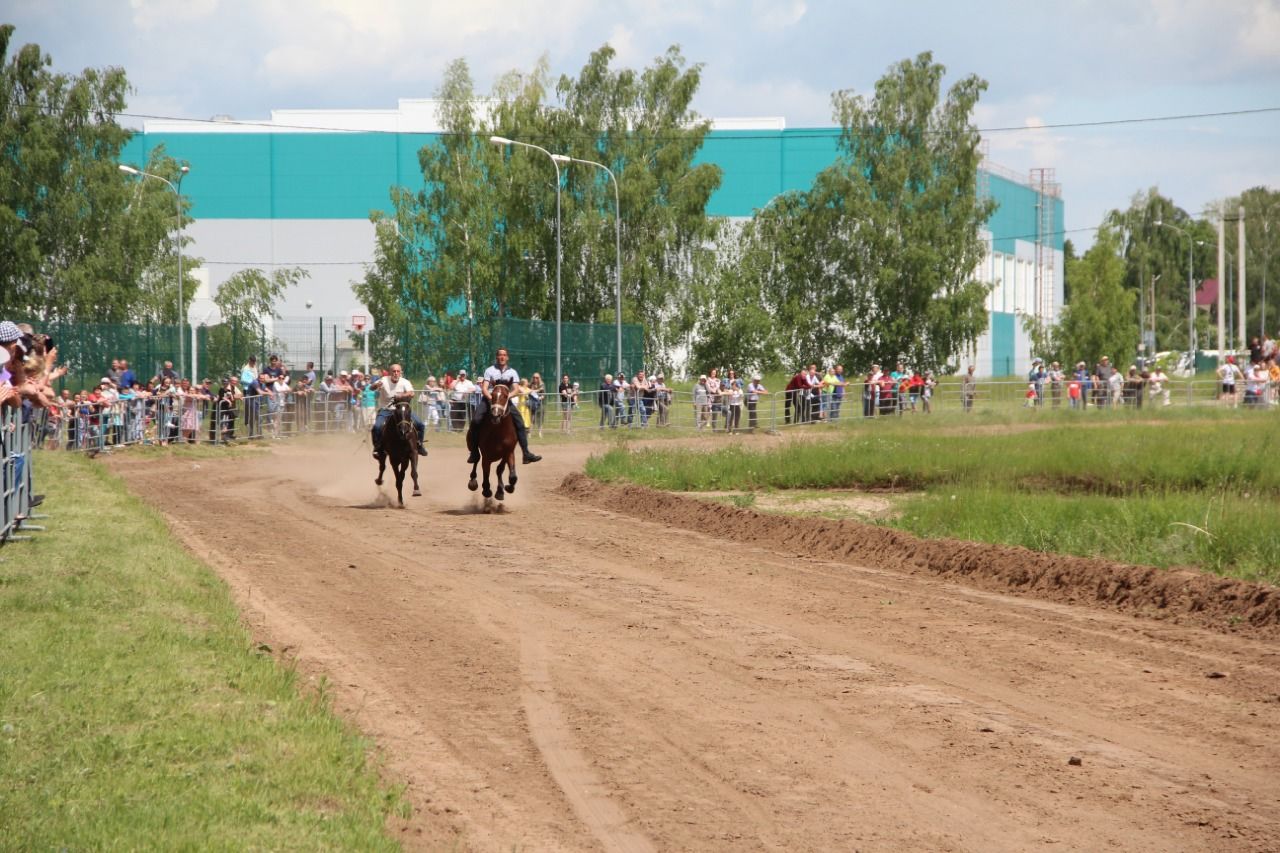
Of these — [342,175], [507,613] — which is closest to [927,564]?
[507,613]

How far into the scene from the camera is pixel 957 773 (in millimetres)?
7422

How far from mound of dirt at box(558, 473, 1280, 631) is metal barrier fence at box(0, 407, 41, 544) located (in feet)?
26.2

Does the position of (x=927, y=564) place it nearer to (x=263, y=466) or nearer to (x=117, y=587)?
(x=117, y=587)

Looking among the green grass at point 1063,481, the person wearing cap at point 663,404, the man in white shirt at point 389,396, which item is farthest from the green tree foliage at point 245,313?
the man in white shirt at point 389,396

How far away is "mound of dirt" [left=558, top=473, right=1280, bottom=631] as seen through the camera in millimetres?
11852

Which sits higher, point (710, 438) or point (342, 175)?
point (342, 175)

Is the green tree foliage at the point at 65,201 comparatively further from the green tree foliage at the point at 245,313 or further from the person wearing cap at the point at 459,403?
the person wearing cap at the point at 459,403

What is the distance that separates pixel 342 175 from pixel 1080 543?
58.4 metres

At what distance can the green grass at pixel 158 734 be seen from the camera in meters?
6.11

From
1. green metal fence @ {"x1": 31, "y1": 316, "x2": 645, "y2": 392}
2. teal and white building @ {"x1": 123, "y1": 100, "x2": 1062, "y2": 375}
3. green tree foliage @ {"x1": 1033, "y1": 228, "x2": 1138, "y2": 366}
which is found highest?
teal and white building @ {"x1": 123, "y1": 100, "x2": 1062, "y2": 375}

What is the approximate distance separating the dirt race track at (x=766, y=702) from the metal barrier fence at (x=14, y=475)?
2.18m

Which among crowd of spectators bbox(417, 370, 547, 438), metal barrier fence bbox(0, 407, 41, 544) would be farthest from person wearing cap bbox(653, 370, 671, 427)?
metal barrier fence bbox(0, 407, 41, 544)

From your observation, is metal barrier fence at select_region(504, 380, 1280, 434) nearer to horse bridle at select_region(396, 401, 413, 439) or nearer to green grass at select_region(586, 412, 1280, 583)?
green grass at select_region(586, 412, 1280, 583)

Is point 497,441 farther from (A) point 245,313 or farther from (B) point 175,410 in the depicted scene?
(A) point 245,313
